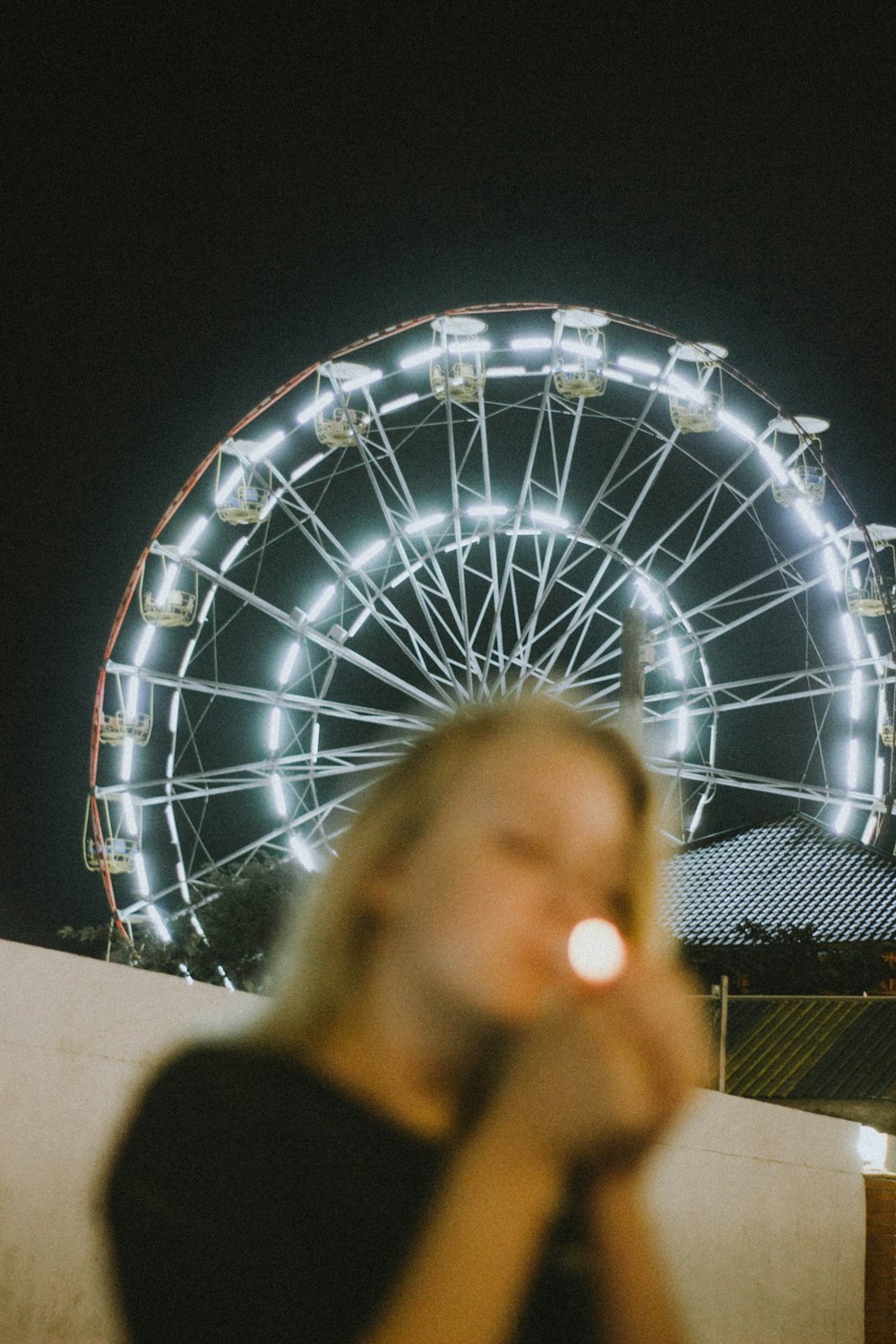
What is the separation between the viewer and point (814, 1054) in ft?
79.4

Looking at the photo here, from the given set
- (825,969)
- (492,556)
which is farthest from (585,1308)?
(825,969)

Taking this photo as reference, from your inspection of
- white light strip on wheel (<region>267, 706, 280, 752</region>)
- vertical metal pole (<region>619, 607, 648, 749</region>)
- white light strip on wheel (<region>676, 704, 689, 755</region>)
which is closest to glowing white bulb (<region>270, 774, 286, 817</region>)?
white light strip on wheel (<region>267, 706, 280, 752</region>)

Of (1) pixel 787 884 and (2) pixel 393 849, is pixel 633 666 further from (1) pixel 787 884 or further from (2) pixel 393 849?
(1) pixel 787 884

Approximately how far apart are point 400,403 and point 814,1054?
11.8 meters

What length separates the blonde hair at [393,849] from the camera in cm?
106

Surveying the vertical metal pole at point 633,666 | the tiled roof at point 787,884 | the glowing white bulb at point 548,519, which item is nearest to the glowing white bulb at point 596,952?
the vertical metal pole at point 633,666

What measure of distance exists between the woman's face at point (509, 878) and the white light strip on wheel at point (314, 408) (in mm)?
22636

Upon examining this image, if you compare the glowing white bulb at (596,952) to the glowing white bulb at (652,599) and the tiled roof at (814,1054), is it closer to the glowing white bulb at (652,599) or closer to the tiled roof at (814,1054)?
the glowing white bulb at (652,599)

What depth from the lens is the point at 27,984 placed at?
5234 millimetres

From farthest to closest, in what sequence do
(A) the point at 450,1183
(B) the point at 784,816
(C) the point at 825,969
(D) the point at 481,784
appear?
(B) the point at 784,816 → (C) the point at 825,969 → (D) the point at 481,784 → (A) the point at 450,1183

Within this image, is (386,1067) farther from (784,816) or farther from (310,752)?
(784,816)

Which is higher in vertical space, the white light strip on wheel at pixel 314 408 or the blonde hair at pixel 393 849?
the white light strip on wheel at pixel 314 408

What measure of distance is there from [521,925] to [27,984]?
4.56 metres

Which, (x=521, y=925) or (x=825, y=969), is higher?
(x=825, y=969)
